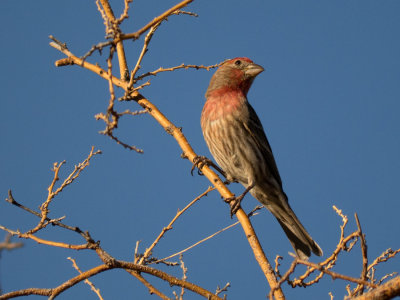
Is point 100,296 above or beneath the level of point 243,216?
beneath

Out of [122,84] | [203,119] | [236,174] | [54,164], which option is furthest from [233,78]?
[54,164]

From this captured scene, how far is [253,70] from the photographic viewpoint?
659 centimetres

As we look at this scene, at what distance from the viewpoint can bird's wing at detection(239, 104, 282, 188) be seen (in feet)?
19.8

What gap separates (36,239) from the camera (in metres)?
3.08

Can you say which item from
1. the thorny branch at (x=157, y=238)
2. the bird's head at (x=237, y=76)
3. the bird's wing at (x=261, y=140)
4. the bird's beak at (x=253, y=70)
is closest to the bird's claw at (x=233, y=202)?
the thorny branch at (x=157, y=238)

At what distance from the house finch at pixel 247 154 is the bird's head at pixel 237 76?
190 mm

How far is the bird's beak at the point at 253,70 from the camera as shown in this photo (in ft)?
21.5

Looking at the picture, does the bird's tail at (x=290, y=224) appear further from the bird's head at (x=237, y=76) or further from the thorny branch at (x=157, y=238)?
the thorny branch at (x=157, y=238)

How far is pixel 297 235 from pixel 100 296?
313 cm

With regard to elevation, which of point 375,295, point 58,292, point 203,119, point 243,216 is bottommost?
point 375,295

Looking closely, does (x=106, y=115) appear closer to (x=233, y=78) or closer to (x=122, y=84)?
(x=122, y=84)

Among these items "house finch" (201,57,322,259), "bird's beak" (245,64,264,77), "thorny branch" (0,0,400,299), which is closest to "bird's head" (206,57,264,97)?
"bird's beak" (245,64,264,77)

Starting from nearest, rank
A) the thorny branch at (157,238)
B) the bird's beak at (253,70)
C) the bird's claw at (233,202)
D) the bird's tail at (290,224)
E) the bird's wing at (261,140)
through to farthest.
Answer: the thorny branch at (157,238)
the bird's claw at (233,202)
the bird's tail at (290,224)
the bird's wing at (261,140)
the bird's beak at (253,70)

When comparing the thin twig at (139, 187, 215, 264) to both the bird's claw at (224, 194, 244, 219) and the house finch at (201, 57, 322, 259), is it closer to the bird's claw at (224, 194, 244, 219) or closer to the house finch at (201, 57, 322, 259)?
the bird's claw at (224, 194, 244, 219)
